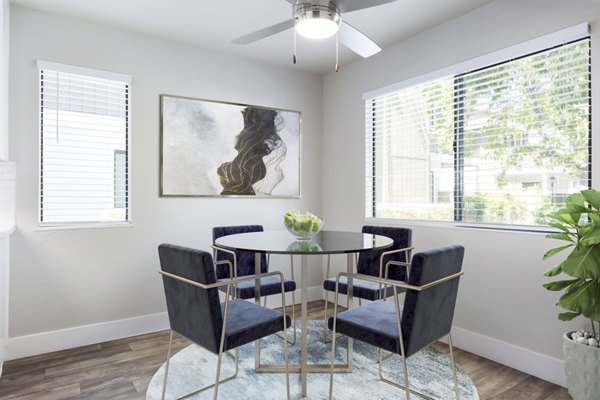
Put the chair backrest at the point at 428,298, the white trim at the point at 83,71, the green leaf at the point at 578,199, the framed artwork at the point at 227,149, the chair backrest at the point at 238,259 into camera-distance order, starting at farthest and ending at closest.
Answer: the framed artwork at the point at 227,149 < the chair backrest at the point at 238,259 < the white trim at the point at 83,71 < the green leaf at the point at 578,199 < the chair backrest at the point at 428,298

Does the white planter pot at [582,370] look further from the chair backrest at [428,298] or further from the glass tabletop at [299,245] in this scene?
the glass tabletop at [299,245]

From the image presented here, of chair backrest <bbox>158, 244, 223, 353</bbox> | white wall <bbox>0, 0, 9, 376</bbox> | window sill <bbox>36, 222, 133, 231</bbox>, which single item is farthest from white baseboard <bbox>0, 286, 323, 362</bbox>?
chair backrest <bbox>158, 244, 223, 353</bbox>

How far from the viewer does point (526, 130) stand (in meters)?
2.57

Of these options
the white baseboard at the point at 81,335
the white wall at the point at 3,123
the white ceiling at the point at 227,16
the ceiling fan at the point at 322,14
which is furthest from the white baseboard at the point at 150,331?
the white ceiling at the point at 227,16

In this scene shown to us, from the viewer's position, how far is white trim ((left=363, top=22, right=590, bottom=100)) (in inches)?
89.9

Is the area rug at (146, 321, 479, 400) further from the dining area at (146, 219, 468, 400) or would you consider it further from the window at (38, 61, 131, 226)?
the window at (38, 61, 131, 226)

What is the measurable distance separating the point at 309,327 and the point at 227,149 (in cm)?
189

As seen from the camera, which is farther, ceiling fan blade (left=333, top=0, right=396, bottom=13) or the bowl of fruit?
the bowl of fruit

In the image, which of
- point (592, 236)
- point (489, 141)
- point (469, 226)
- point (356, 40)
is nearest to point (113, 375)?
point (356, 40)

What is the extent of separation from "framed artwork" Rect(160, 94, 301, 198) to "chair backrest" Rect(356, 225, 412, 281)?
1280 millimetres

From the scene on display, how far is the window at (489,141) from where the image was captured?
2361 mm

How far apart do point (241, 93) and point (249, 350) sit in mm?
2461

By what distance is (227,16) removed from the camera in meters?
2.91

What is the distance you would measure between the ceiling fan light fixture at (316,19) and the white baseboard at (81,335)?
276 centimetres
